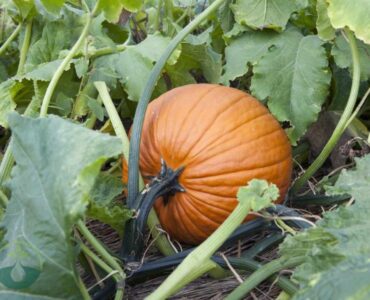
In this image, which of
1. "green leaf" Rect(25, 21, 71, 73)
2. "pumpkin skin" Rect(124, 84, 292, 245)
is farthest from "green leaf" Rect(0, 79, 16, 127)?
"pumpkin skin" Rect(124, 84, 292, 245)

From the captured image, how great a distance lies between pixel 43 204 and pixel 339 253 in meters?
0.38

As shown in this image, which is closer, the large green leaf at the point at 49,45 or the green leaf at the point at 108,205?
the green leaf at the point at 108,205

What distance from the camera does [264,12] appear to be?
145 centimetres

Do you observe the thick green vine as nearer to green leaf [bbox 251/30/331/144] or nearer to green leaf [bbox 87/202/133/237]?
green leaf [bbox 251/30/331/144]

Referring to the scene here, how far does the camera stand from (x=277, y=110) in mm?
1332

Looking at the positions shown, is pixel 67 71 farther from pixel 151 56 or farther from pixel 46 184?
pixel 46 184

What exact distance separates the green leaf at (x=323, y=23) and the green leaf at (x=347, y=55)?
3cm

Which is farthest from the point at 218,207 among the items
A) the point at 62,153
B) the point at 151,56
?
the point at 62,153

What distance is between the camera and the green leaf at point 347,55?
135 centimetres

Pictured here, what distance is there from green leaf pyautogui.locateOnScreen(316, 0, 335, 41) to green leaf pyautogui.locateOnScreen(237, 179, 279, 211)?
0.55m

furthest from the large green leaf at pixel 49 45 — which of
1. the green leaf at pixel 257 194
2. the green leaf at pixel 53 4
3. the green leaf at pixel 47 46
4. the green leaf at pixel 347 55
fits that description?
the green leaf at pixel 257 194

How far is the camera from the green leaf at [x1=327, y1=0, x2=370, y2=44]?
46.7 inches

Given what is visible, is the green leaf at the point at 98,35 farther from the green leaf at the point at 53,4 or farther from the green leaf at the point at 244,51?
the green leaf at the point at 244,51

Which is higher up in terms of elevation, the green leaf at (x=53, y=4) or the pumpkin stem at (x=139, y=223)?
the green leaf at (x=53, y=4)
